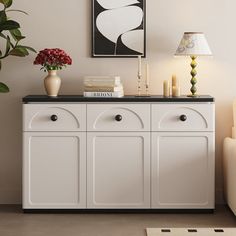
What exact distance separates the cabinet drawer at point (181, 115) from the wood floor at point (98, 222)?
0.65m

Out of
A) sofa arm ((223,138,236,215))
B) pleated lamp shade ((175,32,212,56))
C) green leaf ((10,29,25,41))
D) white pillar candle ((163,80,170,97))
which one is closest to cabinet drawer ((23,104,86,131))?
green leaf ((10,29,25,41))

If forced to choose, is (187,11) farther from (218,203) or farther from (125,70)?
(218,203)

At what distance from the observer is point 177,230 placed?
4410 mm

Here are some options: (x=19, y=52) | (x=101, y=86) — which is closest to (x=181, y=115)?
(x=101, y=86)

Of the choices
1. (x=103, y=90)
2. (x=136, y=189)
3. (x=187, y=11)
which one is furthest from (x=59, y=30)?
(x=136, y=189)

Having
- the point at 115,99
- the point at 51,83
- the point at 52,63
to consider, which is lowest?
the point at 115,99

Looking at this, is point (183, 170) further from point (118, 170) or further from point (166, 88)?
point (166, 88)

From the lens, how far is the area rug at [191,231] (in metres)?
4.31

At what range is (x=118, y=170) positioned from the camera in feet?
16.0

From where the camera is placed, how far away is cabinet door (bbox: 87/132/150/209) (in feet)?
15.9

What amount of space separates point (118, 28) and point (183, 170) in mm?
1214

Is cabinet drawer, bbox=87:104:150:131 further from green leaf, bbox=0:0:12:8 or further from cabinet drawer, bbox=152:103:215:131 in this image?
green leaf, bbox=0:0:12:8

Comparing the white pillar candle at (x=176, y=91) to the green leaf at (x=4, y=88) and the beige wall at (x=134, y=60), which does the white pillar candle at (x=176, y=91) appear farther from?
the green leaf at (x=4, y=88)

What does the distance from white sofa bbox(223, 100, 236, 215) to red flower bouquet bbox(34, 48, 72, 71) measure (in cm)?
133
